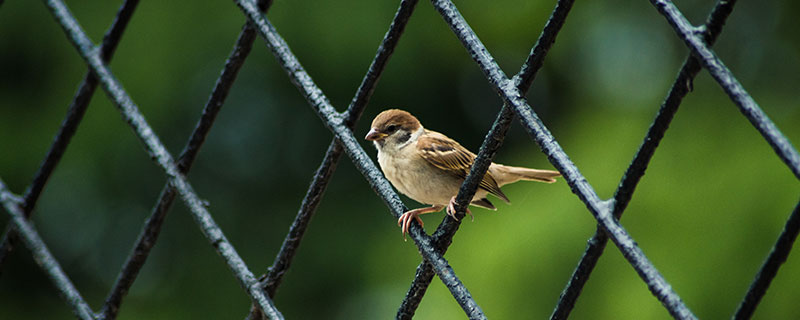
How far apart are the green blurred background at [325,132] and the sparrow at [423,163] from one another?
0.21 ft

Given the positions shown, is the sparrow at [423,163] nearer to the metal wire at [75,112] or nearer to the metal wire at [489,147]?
the metal wire at [75,112]

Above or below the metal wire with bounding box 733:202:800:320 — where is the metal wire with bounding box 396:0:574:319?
above

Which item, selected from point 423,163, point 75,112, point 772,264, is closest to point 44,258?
point 75,112

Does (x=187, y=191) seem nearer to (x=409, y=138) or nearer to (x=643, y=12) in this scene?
(x=409, y=138)

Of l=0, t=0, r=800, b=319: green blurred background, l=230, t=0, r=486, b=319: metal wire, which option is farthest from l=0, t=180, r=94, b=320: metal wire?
l=0, t=0, r=800, b=319: green blurred background

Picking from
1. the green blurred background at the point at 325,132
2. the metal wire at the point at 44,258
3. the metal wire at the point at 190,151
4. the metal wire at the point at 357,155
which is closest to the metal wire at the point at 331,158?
the metal wire at the point at 357,155

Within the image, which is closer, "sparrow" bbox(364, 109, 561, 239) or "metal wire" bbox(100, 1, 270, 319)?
"metal wire" bbox(100, 1, 270, 319)

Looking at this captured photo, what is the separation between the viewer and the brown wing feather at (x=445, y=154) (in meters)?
2.35

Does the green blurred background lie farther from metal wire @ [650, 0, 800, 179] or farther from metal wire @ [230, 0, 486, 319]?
metal wire @ [650, 0, 800, 179]

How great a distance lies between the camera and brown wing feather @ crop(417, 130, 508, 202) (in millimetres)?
2354

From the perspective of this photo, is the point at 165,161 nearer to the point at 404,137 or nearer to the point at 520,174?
the point at 404,137

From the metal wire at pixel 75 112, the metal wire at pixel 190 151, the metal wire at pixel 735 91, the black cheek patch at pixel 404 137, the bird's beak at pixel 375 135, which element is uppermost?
the metal wire at pixel 75 112

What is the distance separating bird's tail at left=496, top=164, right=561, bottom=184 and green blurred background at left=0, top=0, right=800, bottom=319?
0.03 metres

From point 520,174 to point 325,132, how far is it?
79cm
